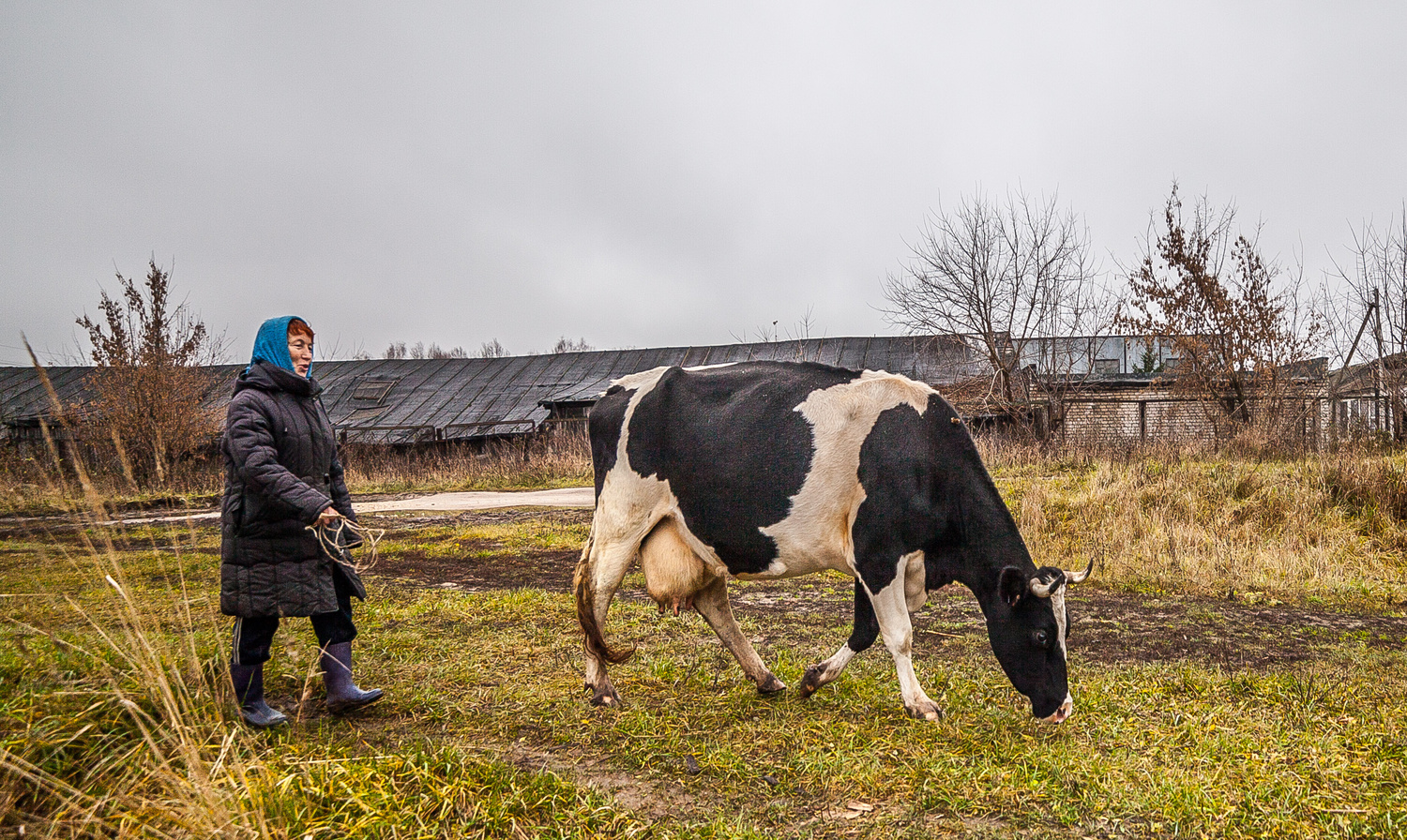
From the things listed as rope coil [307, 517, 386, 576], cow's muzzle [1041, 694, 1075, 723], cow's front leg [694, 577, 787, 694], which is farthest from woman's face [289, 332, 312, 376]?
cow's muzzle [1041, 694, 1075, 723]

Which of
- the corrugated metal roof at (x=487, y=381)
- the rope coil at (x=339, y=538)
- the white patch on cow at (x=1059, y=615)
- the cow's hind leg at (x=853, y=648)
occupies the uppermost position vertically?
the corrugated metal roof at (x=487, y=381)

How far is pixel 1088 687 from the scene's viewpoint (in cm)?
437

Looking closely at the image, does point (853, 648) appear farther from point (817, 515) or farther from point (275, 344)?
point (275, 344)

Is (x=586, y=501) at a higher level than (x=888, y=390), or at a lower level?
lower

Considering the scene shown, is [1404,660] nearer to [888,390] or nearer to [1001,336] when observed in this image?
[888,390]

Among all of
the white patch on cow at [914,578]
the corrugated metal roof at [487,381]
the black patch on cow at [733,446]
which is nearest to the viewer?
the white patch on cow at [914,578]

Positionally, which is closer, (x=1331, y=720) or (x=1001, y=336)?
(x=1331, y=720)

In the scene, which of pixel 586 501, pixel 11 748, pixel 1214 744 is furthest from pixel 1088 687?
pixel 586 501

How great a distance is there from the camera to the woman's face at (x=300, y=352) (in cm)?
406

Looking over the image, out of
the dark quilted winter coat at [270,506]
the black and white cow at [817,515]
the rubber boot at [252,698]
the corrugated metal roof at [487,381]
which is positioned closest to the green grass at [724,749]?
the rubber boot at [252,698]

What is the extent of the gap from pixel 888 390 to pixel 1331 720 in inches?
100

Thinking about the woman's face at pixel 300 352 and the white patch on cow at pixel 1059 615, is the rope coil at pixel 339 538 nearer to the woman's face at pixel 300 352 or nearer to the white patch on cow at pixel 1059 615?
the woman's face at pixel 300 352

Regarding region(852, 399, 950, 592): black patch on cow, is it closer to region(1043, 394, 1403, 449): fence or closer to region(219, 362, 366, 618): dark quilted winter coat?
region(219, 362, 366, 618): dark quilted winter coat

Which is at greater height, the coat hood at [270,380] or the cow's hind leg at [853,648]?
the coat hood at [270,380]
